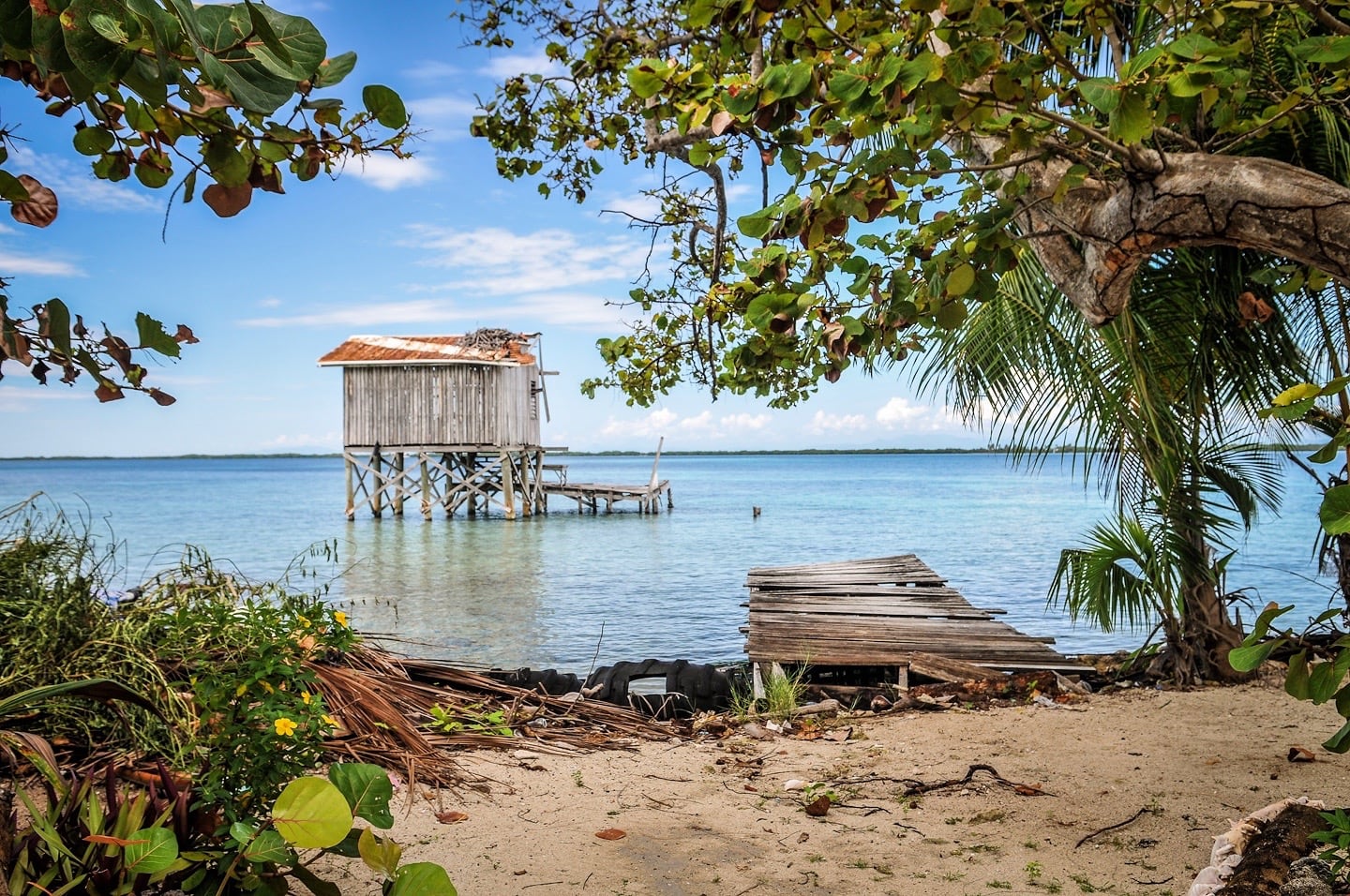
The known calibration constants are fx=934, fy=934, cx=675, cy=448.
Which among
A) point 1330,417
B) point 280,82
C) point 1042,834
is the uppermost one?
point 280,82

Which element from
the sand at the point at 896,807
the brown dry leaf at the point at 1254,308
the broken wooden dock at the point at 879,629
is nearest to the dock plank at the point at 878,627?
the broken wooden dock at the point at 879,629

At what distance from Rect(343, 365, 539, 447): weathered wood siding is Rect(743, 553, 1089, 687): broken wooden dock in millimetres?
18579

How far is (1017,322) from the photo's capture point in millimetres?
6332

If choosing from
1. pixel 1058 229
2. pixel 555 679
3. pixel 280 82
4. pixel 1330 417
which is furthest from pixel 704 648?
pixel 280 82

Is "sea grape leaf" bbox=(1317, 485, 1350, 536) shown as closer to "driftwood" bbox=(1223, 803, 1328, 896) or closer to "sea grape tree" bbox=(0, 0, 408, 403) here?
"driftwood" bbox=(1223, 803, 1328, 896)

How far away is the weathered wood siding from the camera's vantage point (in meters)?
28.1

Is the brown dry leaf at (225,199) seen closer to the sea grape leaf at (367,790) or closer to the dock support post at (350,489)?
the sea grape leaf at (367,790)

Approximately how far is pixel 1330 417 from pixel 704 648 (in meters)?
8.79

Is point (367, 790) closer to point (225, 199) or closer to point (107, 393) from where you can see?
point (107, 393)

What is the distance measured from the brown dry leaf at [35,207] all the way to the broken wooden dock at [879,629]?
6.00 m

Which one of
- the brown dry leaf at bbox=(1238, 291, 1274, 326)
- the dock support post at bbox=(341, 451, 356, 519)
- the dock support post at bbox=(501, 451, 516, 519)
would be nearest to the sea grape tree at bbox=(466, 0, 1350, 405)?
the brown dry leaf at bbox=(1238, 291, 1274, 326)

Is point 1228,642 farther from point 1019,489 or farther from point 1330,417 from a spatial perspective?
point 1019,489

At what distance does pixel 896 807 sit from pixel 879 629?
14.1ft

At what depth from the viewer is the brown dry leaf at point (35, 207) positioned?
184 cm
